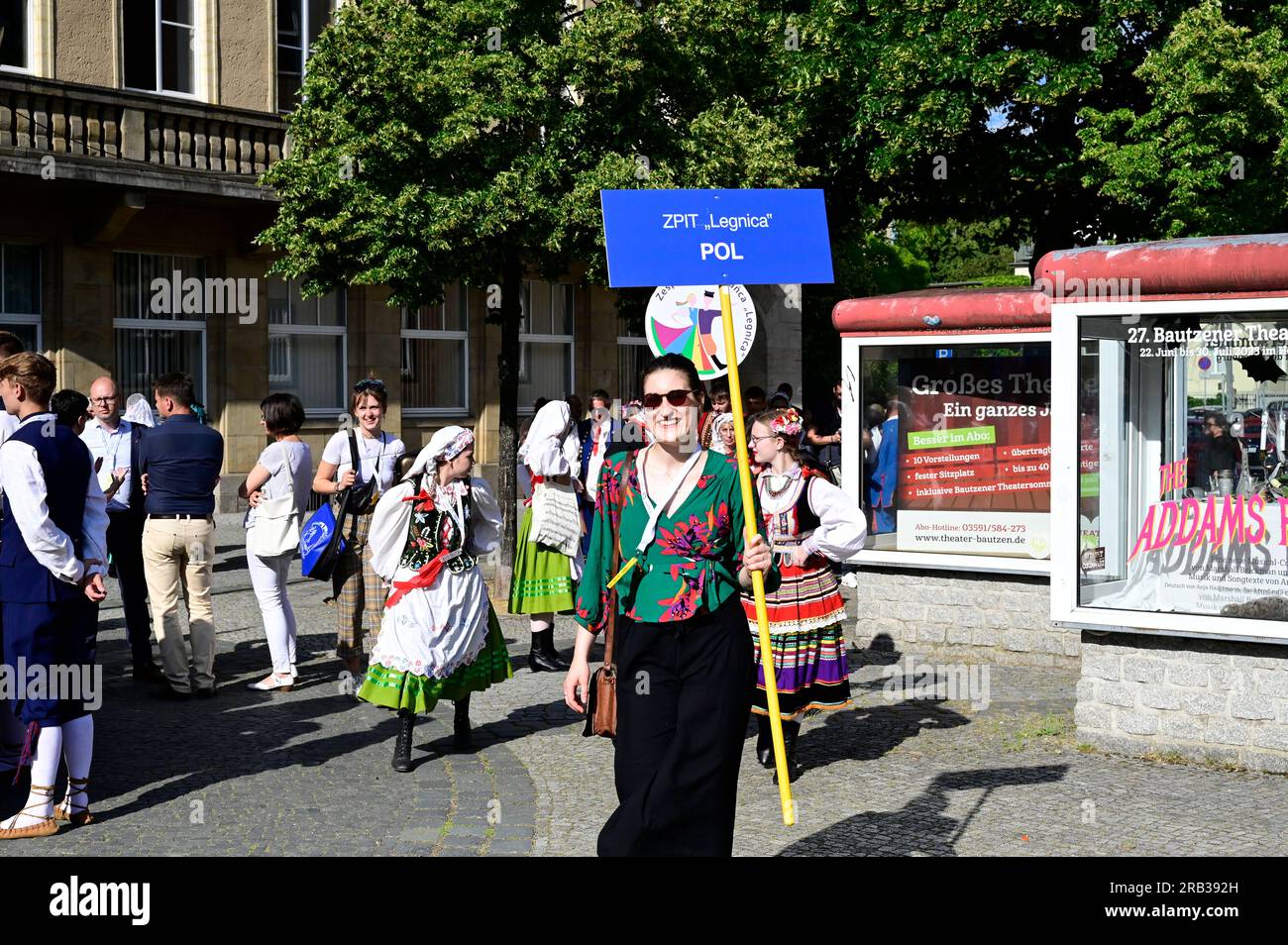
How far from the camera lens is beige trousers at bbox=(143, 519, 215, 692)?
31.3ft

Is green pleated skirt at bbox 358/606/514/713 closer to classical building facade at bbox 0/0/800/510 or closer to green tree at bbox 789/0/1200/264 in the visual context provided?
classical building facade at bbox 0/0/800/510

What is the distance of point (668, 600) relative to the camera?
16.9 feet

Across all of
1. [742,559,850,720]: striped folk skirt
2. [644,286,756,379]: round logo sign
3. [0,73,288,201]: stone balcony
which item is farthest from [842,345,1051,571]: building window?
[0,73,288,201]: stone balcony

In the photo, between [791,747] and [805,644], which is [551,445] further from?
[791,747]

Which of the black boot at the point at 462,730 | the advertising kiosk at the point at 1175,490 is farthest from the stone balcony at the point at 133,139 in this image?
the advertising kiosk at the point at 1175,490

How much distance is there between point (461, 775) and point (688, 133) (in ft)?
32.1

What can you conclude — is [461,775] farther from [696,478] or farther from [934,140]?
[934,140]

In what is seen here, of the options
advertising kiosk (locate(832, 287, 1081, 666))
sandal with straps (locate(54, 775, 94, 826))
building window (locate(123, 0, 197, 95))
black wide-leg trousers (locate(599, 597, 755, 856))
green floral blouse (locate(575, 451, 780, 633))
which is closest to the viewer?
black wide-leg trousers (locate(599, 597, 755, 856))

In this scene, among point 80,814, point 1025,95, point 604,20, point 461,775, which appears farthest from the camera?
point 1025,95

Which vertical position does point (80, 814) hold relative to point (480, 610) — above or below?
below

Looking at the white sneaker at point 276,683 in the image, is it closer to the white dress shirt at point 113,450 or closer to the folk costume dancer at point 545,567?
the white dress shirt at point 113,450

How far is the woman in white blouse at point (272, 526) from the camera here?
393 inches

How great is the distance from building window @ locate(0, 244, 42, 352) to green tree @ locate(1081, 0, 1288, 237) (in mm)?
13126
